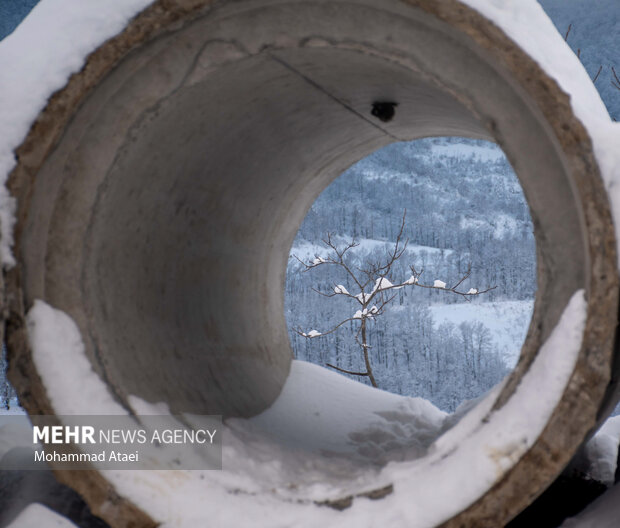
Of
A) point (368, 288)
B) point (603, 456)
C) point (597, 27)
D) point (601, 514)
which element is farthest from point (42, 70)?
point (597, 27)

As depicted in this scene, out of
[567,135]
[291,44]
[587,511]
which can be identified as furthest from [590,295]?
[291,44]

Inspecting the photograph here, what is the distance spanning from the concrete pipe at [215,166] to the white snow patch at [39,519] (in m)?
0.34

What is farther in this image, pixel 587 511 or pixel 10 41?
pixel 587 511

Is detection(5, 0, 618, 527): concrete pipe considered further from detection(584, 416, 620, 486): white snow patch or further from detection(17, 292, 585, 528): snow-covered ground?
detection(584, 416, 620, 486): white snow patch

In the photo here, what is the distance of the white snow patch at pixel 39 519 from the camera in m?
1.89

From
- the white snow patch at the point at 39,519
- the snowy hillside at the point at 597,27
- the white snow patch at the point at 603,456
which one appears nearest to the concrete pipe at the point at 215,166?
the white snow patch at the point at 39,519

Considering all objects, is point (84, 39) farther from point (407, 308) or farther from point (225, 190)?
point (407, 308)

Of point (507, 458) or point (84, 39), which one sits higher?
point (84, 39)

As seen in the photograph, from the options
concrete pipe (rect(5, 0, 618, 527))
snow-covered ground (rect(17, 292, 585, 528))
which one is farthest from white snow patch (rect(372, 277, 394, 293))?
snow-covered ground (rect(17, 292, 585, 528))

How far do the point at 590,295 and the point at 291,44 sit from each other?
1.14m

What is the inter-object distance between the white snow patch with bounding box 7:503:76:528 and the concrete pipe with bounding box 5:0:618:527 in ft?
1.11

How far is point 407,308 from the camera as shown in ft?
65.2

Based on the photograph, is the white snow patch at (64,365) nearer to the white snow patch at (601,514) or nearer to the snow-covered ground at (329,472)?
the snow-covered ground at (329,472)

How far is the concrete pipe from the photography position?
1.48m
